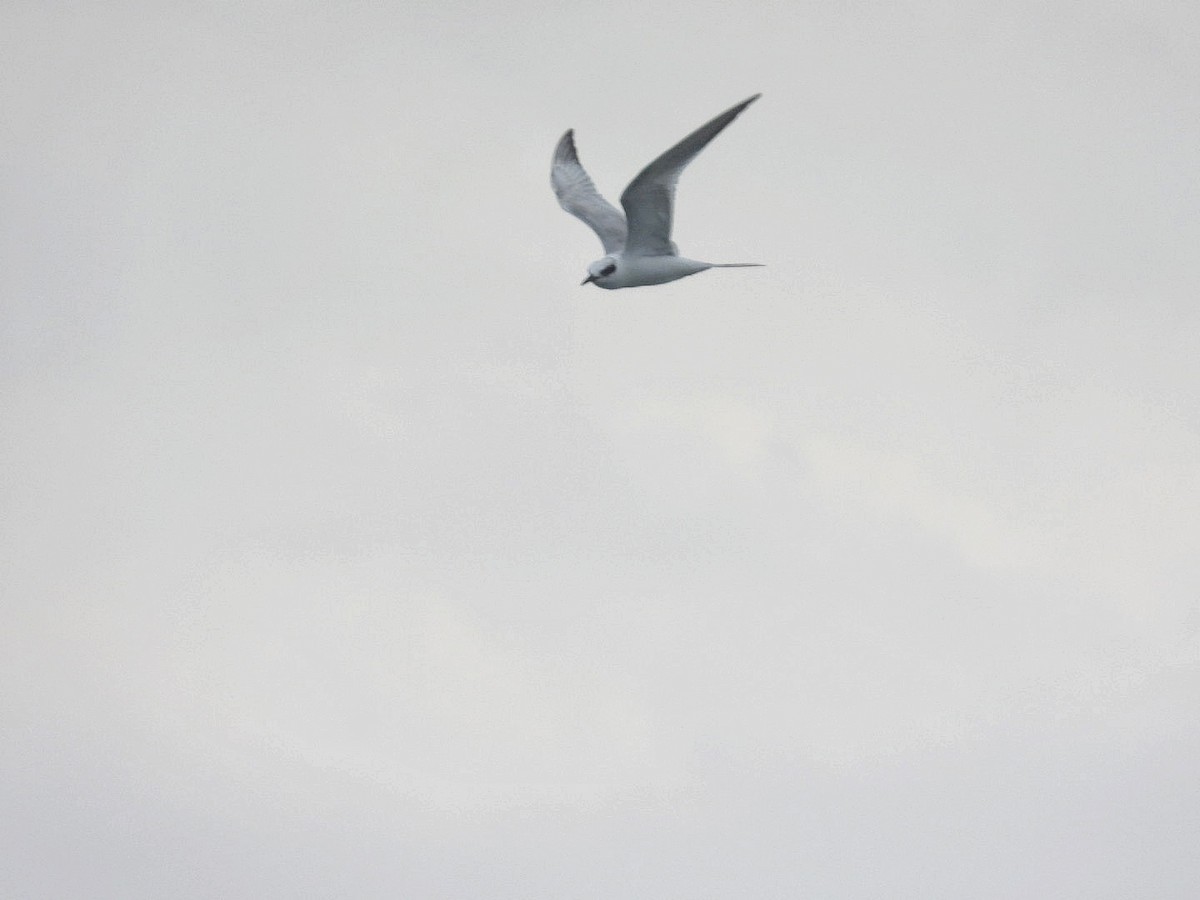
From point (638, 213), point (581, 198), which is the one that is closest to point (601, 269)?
point (638, 213)

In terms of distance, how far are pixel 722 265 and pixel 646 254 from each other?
360 cm

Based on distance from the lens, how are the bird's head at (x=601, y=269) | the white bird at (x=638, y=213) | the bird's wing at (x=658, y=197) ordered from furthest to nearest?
1. the bird's head at (x=601, y=269)
2. the white bird at (x=638, y=213)
3. the bird's wing at (x=658, y=197)

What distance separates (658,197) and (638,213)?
85cm

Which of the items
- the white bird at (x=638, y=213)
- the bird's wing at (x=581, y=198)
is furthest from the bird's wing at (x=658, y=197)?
the bird's wing at (x=581, y=198)

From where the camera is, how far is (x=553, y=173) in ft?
178

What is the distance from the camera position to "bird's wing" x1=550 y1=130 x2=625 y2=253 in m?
51.5

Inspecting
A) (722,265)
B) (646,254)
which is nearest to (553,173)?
(646,254)

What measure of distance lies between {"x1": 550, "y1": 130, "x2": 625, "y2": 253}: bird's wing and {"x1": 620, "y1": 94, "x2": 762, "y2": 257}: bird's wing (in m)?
2.51

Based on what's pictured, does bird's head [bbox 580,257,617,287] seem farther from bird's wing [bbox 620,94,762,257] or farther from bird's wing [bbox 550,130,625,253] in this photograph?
bird's wing [bbox 550,130,625,253]

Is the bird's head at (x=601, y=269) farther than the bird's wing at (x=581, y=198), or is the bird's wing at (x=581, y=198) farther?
the bird's wing at (x=581, y=198)

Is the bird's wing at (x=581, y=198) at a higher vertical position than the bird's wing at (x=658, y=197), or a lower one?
higher

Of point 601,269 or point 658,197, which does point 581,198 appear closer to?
point 601,269

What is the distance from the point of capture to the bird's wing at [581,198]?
51.5 m

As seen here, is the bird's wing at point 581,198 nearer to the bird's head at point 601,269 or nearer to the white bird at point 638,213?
the white bird at point 638,213
